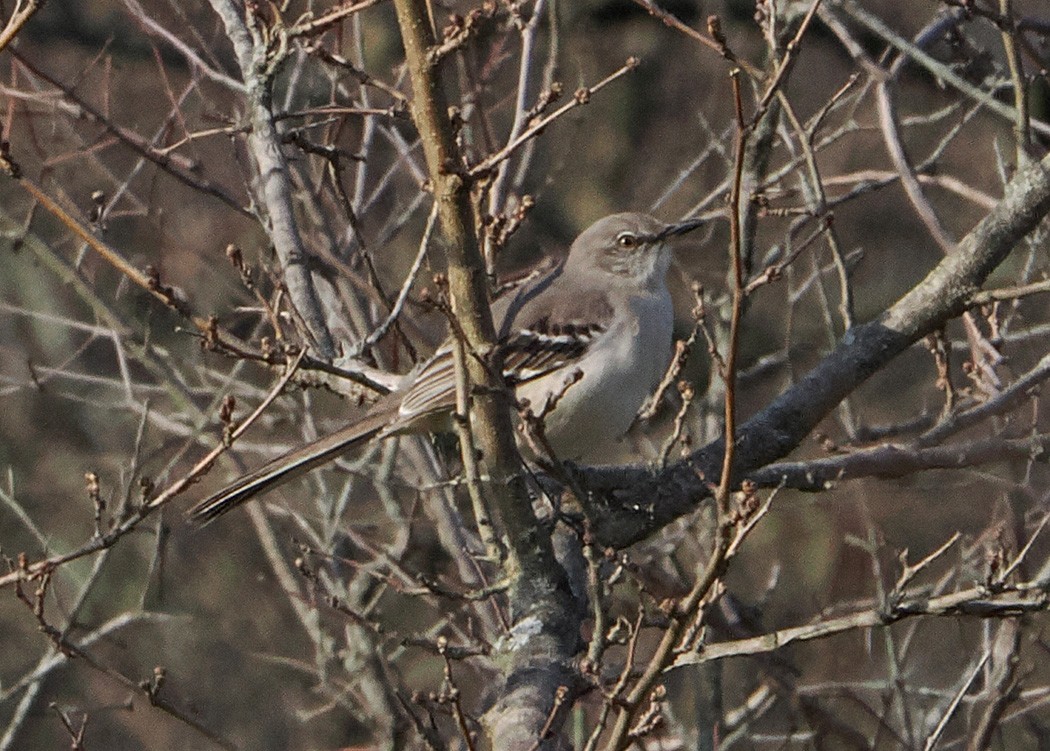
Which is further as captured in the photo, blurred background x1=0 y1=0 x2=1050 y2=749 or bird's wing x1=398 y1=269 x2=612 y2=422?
blurred background x1=0 y1=0 x2=1050 y2=749

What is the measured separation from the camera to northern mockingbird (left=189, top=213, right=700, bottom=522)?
5.48m

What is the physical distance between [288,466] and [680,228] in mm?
1845

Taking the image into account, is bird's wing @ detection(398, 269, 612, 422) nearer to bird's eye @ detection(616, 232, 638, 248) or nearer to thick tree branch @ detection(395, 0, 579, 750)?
bird's eye @ detection(616, 232, 638, 248)

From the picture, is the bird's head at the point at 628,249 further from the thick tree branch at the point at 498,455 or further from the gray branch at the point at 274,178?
the thick tree branch at the point at 498,455

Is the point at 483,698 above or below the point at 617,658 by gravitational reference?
above

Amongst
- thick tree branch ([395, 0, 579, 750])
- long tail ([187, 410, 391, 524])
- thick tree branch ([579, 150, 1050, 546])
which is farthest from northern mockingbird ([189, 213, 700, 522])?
thick tree branch ([395, 0, 579, 750])

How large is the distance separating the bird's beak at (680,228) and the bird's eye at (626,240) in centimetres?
10

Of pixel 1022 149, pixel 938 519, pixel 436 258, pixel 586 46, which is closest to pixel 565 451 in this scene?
pixel 1022 149

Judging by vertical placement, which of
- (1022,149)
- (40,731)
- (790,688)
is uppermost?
(1022,149)

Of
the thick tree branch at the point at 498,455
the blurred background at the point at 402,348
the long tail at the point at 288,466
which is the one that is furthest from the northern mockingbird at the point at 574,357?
the blurred background at the point at 402,348

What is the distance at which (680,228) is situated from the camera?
629cm

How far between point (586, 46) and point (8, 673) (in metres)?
7.33

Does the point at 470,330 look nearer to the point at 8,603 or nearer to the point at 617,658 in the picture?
the point at 617,658

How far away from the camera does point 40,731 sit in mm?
12984
